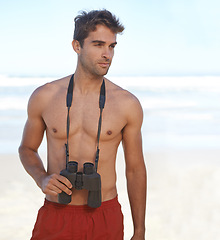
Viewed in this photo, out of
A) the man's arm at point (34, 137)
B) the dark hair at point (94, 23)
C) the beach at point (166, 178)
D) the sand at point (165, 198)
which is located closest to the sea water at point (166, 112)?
the beach at point (166, 178)

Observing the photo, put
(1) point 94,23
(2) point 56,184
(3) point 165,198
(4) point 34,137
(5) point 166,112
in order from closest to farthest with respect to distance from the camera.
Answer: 1. (2) point 56,184
2. (1) point 94,23
3. (4) point 34,137
4. (3) point 165,198
5. (5) point 166,112

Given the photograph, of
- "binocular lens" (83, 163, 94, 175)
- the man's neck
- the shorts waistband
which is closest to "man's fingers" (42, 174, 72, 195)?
"binocular lens" (83, 163, 94, 175)

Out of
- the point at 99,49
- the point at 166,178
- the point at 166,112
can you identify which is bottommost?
the point at 99,49

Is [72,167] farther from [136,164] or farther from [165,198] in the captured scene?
[165,198]

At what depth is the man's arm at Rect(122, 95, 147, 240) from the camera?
2.56 m

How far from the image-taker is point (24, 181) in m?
6.26

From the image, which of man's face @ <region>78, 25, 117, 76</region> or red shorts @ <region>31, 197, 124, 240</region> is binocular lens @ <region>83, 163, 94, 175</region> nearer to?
red shorts @ <region>31, 197, 124, 240</region>

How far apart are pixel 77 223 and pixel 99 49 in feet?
3.30

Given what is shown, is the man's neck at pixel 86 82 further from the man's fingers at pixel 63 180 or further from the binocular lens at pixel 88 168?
the man's fingers at pixel 63 180

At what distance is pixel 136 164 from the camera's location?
264cm

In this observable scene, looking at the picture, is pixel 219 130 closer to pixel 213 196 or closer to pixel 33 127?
pixel 213 196

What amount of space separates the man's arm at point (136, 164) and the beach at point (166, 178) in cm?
193

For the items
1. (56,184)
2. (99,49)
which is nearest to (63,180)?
(56,184)

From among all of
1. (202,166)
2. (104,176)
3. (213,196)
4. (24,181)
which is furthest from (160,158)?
(104,176)
